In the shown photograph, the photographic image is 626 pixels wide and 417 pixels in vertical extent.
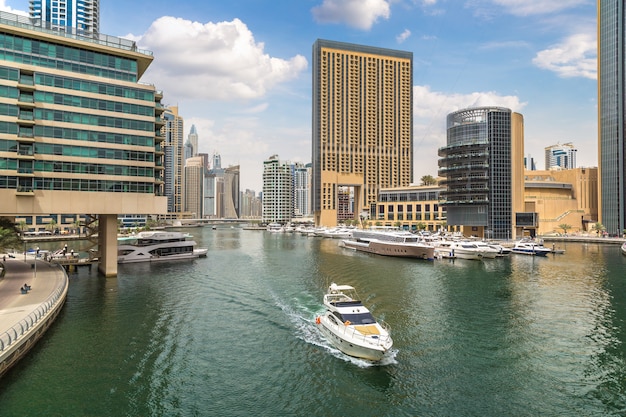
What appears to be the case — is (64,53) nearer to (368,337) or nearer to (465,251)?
(368,337)

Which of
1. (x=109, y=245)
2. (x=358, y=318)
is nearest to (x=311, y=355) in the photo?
(x=358, y=318)

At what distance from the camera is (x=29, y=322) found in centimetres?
3519

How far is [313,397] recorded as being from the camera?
27.2m

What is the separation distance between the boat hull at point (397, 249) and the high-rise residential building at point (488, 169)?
169ft

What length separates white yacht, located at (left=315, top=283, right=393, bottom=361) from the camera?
107ft

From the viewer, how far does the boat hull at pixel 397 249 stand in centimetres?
10088

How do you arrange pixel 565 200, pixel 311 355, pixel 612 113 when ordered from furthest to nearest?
pixel 565 200 → pixel 612 113 → pixel 311 355

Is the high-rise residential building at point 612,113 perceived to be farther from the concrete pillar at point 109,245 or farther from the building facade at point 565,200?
the concrete pillar at point 109,245

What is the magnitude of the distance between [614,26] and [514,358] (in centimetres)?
19159

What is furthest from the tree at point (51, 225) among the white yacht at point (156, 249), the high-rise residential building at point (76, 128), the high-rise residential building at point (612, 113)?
the high-rise residential building at point (612, 113)

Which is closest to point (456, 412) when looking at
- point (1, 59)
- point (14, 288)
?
point (14, 288)

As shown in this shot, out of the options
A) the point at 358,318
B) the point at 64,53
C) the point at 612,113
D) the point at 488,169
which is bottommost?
the point at 358,318

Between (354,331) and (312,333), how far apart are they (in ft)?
24.7

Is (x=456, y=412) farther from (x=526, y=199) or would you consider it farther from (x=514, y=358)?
(x=526, y=199)
